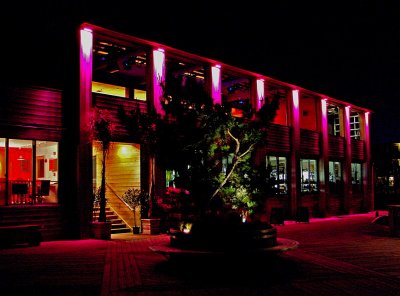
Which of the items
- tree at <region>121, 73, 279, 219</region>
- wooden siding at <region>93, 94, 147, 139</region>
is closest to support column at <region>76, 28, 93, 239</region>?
wooden siding at <region>93, 94, 147, 139</region>

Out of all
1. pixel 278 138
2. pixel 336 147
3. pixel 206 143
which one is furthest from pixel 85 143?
pixel 336 147

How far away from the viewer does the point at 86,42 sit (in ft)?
52.3

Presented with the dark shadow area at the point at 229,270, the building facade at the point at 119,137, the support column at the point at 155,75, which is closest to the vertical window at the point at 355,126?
the building facade at the point at 119,137

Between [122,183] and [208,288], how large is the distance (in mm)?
11436

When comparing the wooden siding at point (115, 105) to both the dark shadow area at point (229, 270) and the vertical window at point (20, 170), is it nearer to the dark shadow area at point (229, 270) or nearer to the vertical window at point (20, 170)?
the vertical window at point (20, 170)

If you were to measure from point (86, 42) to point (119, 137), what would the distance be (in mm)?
3495

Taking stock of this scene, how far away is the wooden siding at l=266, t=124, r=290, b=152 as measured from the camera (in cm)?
2347

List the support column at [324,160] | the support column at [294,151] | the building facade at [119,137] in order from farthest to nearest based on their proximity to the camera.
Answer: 1. the support column at [324,160]
2. the support column at [294,151]
3. the building facade at [119,137]

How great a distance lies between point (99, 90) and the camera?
20.6m

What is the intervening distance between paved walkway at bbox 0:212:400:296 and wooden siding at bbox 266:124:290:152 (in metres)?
10.4

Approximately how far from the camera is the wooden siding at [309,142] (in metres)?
25.7

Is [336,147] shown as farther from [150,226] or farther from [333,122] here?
[150,226]

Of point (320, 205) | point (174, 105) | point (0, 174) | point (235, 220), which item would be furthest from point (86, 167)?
point (320, 205)

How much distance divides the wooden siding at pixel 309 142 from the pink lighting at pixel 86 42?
13650 mm
